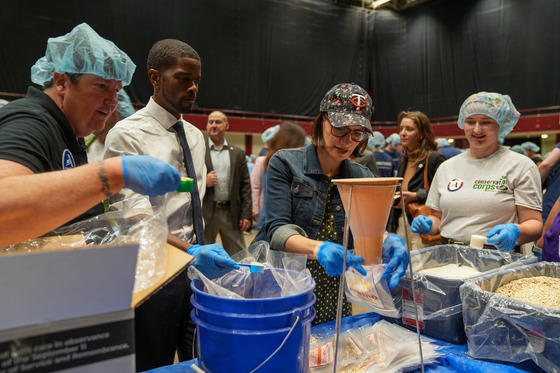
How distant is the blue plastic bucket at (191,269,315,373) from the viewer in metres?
0.77

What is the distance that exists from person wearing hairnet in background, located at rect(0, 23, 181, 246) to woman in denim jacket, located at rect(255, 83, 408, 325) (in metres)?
0.63

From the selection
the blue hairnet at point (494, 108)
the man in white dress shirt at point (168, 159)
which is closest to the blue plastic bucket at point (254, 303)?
the man in white dress shirt at point (168, 159)

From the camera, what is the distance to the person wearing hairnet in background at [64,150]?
0.69 m

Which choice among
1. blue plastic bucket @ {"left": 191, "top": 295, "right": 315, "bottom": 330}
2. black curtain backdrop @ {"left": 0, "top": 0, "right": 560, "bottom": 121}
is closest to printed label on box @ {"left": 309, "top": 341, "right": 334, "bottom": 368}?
blue plastic bucket @ {"left": 191, "top": 295, "right": 315, "bottom": 330}

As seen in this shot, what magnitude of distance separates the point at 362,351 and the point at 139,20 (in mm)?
10835

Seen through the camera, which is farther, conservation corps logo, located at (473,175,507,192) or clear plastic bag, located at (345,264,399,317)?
conservation corps logo, located at (473,175,507,192)

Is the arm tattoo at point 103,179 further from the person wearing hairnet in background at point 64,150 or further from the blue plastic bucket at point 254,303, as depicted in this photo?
the blue plastic bucket at point 254,303

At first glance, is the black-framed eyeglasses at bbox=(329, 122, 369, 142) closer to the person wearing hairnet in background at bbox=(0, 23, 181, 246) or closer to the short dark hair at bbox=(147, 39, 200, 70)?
the short dark hair at bbox=(147, 39, 200, 70)

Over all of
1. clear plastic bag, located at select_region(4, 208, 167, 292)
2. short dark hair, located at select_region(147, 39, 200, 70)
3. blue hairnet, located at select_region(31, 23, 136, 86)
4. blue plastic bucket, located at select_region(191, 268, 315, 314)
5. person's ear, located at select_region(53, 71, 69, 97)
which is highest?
short dark hair, located at select_region(147, 39, 200, 70)

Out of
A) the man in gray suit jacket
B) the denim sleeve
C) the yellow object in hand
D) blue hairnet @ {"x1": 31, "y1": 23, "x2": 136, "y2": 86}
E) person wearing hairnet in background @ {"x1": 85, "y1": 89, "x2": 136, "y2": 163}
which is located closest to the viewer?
the yellow object in hand

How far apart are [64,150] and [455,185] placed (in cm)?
171

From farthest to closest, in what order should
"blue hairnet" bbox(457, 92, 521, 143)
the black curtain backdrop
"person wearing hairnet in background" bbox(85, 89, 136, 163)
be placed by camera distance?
1. the black curtain backdrop
2. "person wearing hairnet in background" bbox(85, 89, 136, 163)
3. "blue hairnet" bbox(457, 92, 521, 143)

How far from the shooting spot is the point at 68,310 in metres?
0.50

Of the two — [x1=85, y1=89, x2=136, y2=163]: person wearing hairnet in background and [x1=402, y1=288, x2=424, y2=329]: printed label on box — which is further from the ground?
[x1=85, y1=89, x2=136, y2=163]: person wearing hairnet in background
